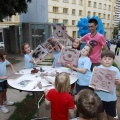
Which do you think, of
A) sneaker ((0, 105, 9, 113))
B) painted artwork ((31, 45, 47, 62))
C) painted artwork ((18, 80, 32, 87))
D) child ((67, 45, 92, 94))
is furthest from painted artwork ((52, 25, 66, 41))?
sneaker ((0, 105, 9, 113))

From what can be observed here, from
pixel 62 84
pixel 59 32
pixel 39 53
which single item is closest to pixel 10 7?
pixel 59 32

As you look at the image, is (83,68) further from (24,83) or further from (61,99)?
(24,83)

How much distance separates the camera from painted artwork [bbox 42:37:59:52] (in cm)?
409

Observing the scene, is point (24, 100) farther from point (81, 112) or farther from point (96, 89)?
point (81, 112)

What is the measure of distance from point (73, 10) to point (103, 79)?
37.7 metres

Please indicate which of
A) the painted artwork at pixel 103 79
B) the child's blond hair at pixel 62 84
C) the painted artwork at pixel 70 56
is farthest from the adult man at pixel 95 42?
the child's blond hair at pixel 62 84

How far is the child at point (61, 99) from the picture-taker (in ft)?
7.40

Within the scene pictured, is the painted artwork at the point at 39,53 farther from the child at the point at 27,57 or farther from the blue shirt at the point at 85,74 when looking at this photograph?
the blue shirt at the point at 85,74

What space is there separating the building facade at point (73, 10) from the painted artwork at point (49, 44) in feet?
99.3

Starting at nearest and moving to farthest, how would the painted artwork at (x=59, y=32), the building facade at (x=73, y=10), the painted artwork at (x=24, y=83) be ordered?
the painted artwork at (x=24, y=83) → the painted artwork at (x=59, y=32) → the building facade at (x=73, y=10)

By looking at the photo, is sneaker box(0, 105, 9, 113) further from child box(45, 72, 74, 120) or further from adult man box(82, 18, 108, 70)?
adult man box(82, 18, 108, 70)

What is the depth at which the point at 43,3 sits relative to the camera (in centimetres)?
1642

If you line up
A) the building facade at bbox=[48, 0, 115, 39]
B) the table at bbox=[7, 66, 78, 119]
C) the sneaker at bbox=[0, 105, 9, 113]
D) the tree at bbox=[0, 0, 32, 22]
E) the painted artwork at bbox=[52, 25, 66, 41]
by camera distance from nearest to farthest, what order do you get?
the table at bbox=[7, 66, 78, 119] < the sneaker at bbox=[0, 105, 9, 113] < the painted artwork at bbox=[52, 25, 66, 41] < the tree at bbox=[0, 0, 32, 22] < the building facade at bbox=[48, 0, 115, 39]

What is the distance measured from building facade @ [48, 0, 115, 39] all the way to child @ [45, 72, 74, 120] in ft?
106
